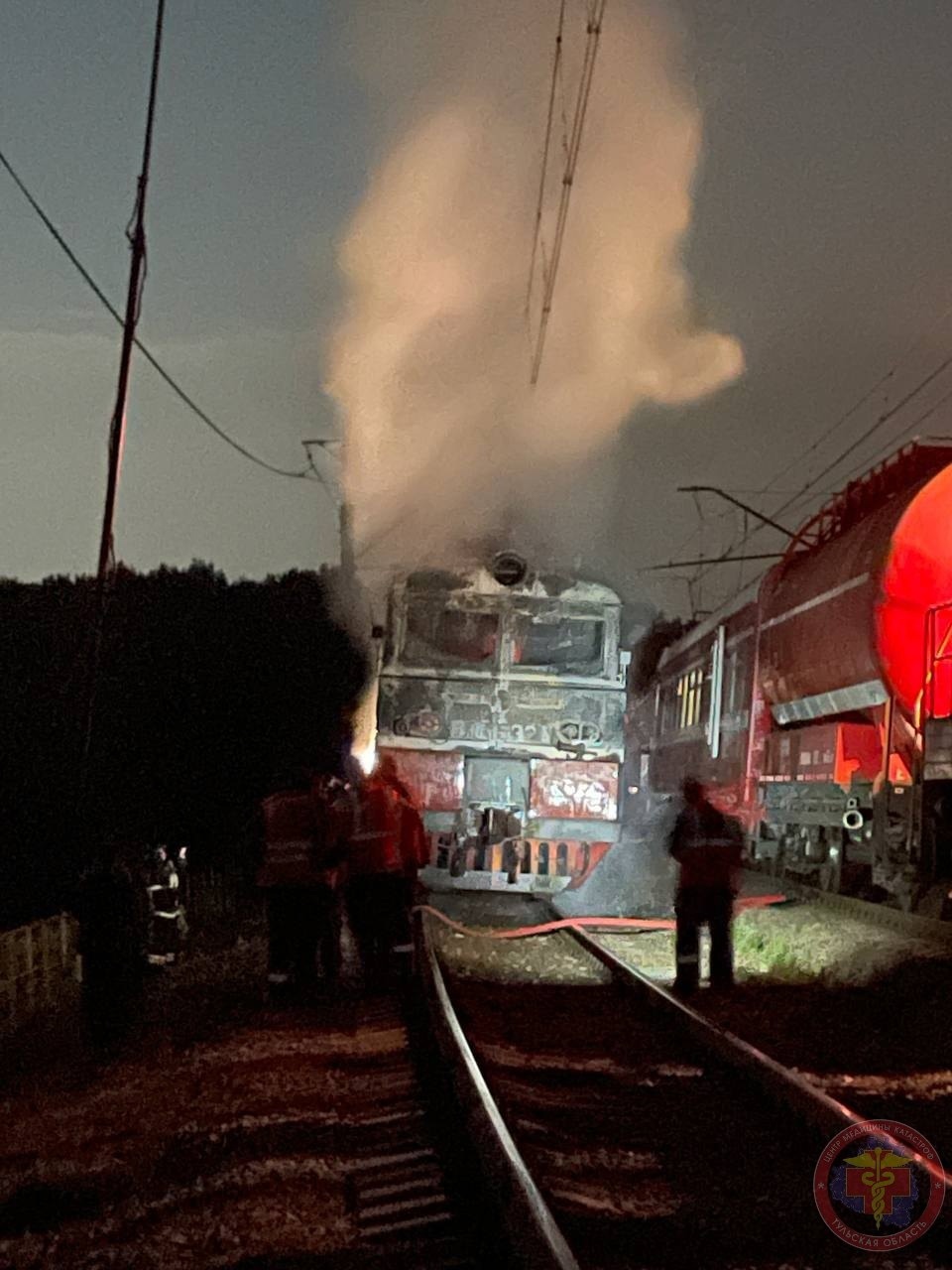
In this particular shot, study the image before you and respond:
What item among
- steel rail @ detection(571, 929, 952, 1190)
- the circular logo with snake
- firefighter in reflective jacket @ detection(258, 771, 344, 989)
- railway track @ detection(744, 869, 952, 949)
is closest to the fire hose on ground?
railway track @ detection(744, 869, 952, 949)

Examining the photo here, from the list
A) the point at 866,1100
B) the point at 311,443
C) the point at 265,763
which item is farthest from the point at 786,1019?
the point at 265,763

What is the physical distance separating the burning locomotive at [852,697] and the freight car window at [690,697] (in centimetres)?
100

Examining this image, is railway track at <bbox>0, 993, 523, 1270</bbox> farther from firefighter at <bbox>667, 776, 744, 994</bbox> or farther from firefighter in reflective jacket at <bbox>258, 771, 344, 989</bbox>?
firefighter at <bbox>667, 776, 744, 994</bbox>

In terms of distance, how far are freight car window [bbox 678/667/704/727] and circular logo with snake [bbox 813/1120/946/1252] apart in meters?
15.4

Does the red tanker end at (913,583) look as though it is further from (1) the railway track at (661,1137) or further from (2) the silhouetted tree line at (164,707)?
(2) the silhouetted tree line at (164,707)

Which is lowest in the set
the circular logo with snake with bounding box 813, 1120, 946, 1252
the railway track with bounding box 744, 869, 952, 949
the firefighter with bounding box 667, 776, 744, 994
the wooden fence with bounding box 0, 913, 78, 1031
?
the wooden fence with bounding box 0, 913, 78, 1031

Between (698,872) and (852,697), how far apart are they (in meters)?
3.33

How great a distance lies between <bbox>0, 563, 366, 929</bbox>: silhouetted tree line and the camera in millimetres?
33625

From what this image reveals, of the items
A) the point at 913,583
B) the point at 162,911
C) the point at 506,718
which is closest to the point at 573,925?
the point at 506,718

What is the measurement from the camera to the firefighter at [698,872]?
11.3m

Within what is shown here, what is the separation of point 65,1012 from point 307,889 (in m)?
3.09

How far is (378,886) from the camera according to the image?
440 inches

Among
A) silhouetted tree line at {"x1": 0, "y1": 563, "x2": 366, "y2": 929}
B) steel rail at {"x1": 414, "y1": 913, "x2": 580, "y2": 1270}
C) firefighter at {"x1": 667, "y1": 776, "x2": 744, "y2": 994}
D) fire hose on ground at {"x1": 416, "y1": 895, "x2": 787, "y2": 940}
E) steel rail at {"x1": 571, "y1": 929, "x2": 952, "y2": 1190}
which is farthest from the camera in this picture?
silhouetted tree line at {"x1": 0, "y1": 563, "x2": 366, "y2": 929}

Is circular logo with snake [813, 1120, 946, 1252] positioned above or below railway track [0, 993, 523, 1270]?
above
